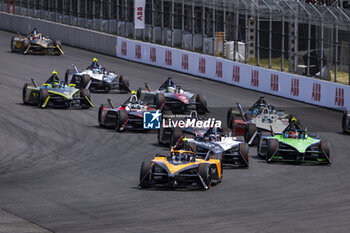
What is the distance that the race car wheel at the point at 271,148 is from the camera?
963 inches

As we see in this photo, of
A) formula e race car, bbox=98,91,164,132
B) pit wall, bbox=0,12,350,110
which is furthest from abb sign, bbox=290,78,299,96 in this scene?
formula e race car, bbox=98,91,164,132

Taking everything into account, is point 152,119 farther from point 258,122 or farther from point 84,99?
point 84,99

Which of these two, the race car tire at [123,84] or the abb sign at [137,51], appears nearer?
the race car tire at [123,84]

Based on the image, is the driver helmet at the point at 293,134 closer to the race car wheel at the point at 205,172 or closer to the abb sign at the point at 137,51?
the race car wheel at the point at 205,172

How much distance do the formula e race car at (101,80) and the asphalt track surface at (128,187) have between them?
5.27 m

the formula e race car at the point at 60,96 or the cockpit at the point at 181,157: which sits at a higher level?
the cockpit at the point at 181,157

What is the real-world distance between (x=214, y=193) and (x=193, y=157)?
134 cm

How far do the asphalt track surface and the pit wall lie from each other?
2658 millimetres

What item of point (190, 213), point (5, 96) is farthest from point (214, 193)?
point (5, 96)

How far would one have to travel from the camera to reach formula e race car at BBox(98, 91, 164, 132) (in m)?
29.8

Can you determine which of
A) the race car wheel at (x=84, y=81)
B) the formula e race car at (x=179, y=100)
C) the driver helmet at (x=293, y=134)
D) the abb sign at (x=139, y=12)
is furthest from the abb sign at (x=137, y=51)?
the driver helmet at (x=293, y=134)

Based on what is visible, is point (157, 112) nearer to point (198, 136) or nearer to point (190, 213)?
point (198, 136)

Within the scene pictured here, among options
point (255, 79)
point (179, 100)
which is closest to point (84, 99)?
point (179, 100)

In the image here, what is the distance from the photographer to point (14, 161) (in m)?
24.8
